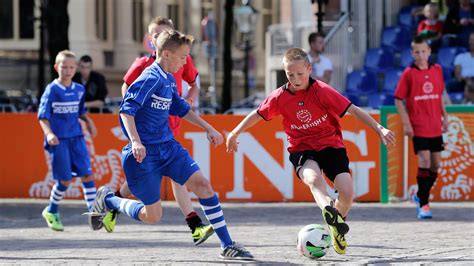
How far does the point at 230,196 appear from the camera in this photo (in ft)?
58.6

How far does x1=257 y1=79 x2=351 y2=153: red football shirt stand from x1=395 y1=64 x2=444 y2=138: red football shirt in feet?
12.5

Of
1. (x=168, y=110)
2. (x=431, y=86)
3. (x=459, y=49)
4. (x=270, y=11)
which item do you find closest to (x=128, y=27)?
(x=270, y=11)

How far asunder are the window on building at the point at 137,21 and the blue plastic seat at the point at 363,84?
25.8 metres

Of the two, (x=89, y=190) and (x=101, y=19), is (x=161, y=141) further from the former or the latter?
(x=101, y=19)

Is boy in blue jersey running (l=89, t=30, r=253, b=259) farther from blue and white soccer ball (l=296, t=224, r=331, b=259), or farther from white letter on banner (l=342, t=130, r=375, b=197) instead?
white letter on banner (l=342, t=130, r=375, b=197)

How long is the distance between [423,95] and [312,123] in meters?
4.09

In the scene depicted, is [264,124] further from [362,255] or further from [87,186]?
[362,255]

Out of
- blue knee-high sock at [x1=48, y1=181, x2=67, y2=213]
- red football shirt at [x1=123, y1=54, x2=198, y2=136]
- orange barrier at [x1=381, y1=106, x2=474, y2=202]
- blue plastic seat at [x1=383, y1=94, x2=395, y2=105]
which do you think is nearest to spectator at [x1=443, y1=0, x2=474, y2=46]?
blue plastic seat at [x1=383, y1=94, x2=395, y2=105]

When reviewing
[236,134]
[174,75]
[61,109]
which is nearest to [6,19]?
[61,109]

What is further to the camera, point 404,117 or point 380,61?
point 380,61

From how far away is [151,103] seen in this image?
1079 cm

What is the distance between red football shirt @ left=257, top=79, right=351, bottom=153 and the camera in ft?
36.2

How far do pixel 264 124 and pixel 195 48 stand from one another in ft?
115

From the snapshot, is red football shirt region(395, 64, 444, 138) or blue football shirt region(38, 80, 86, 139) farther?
red football shirt region(395, 64, 444, 138)
